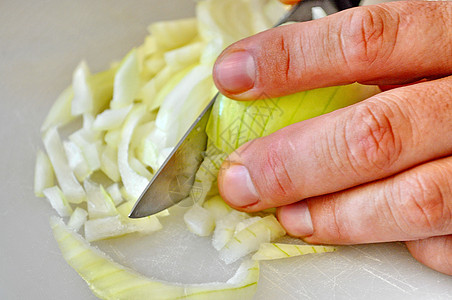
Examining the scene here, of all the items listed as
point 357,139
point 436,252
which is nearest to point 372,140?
point 357,139

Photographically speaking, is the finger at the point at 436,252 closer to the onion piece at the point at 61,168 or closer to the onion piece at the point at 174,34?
the onion piece at the point at 61,168

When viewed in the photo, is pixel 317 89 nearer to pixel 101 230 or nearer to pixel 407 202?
pixel 407 202

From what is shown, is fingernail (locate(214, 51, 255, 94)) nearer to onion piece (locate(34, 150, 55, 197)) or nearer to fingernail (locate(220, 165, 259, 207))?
fingernail (locate(220, 165, 259, 207))

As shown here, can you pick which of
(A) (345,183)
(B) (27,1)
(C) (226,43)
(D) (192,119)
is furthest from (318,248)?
(B) (27,1)

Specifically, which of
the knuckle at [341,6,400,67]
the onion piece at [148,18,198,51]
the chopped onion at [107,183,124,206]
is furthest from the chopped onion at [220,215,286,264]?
the onion piece at [148,18,198,51]

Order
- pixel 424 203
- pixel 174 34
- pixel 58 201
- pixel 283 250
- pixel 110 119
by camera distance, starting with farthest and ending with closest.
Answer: pixel 174 34, pixel 110 119, pixel 58 201, pixel 283 250, pixel 424 203

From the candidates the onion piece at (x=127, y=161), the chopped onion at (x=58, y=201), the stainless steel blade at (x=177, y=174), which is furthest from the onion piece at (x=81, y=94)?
the stainless steel blade at (x=177, y=174)

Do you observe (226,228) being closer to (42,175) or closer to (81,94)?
(42,175)
